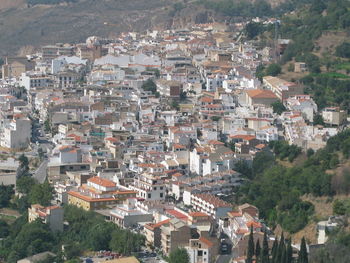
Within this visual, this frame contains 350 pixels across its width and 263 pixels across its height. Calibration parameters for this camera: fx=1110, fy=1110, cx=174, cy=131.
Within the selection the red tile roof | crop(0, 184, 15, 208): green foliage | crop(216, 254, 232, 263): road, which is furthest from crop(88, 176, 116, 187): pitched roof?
crop(216, 254, 232, 263): road

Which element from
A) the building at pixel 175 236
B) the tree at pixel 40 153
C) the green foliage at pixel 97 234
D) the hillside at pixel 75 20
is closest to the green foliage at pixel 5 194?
the tree at pixel 40 153

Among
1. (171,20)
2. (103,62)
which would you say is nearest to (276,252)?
(103,62)

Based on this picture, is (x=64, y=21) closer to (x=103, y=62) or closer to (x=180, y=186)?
(x=103, y=62)

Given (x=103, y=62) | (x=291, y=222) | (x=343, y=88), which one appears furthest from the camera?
(x=103, y=62)

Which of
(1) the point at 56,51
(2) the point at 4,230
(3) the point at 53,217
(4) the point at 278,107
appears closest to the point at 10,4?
(1) the point at 56,51

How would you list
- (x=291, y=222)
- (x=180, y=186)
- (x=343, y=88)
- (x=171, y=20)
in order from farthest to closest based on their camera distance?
(x=171, y=20) < (x=343, y=88) < (x=180, y=186) < (x=291, y=222)

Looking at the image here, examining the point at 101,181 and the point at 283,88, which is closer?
the point at 101,181

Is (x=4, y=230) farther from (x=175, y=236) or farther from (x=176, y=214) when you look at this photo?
(x=175, y=236)

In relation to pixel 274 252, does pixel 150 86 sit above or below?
above
